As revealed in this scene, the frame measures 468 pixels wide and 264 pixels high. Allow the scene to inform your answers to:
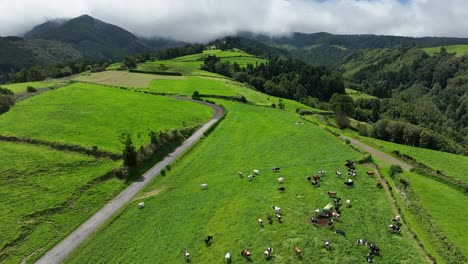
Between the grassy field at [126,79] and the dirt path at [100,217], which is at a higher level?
the grassy field at [126,79]

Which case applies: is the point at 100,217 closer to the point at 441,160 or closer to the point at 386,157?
the point at 386,157

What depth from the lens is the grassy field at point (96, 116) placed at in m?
76.8

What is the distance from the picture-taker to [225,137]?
8338 cm

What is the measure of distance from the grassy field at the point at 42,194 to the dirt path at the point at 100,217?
120 cm

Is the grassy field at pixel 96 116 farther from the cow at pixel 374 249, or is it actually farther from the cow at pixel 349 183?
the cow at pixel 374 249

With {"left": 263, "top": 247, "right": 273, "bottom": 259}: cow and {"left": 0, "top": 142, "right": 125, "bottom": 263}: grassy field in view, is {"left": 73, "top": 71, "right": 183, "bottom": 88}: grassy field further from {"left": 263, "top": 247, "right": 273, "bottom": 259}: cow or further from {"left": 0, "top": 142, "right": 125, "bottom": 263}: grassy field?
{"left": 263, "top": 247, "right": 273, "bottom": 259}: cow

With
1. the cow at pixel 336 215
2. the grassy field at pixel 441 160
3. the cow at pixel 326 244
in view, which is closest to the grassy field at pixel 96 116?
the cow at pixel 336 215

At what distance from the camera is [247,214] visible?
1770 inches

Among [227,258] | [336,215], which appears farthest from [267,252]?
[336,215]

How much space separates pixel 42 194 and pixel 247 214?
38047 millimetres

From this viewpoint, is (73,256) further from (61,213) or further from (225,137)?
(225,137)

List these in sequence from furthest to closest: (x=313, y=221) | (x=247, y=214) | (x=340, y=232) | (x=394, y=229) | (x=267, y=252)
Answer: (x=247, y=214) → (x=313, y=221) → (x=394, y=229) → (x=340, y=232) → (x=267, y=252)

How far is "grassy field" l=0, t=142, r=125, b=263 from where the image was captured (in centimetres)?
4568

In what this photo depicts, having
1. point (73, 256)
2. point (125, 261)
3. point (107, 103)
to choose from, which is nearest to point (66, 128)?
point (107, 103)
